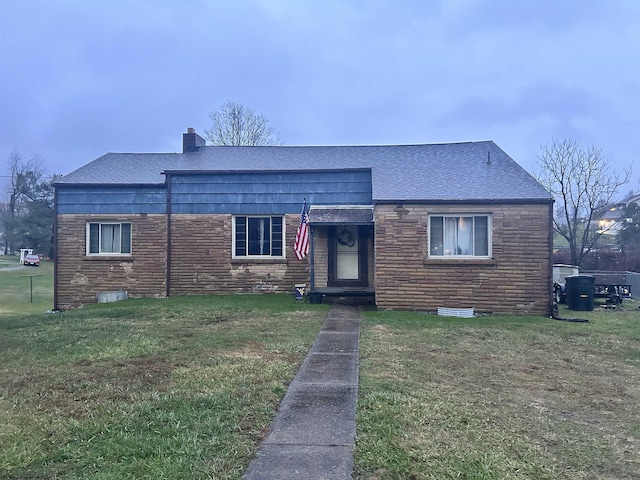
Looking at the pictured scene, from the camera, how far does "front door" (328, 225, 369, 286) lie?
49.1ft

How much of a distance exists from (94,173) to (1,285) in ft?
49.4

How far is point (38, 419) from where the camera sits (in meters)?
4.48

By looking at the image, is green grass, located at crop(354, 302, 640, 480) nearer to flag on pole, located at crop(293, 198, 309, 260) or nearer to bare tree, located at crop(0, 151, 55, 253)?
flag on pole, located at crop(293, 198, 309, 260)

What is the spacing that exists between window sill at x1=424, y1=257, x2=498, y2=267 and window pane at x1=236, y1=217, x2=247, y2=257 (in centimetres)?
596

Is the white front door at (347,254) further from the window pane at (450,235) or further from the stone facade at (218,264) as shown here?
the window pane at (450,235)

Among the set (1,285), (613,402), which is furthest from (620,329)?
(1,285)

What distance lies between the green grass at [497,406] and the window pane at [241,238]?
7.10m

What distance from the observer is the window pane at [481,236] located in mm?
13023

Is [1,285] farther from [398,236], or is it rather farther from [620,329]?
[620,329]

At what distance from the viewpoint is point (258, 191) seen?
51.4ft

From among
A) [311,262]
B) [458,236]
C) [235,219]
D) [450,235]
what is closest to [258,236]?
[235,219]

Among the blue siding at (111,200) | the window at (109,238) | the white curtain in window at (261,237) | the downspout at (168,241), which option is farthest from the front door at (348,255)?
the window at (109,238)

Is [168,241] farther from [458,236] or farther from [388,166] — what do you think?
[458,236]

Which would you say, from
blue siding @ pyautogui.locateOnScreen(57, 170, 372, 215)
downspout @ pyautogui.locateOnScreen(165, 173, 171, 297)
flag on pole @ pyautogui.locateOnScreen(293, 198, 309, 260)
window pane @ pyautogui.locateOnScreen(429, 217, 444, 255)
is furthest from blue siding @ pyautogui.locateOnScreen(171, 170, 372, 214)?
window pane @ pyautogui.locateOnScreen(429, 217, 444, 255)
